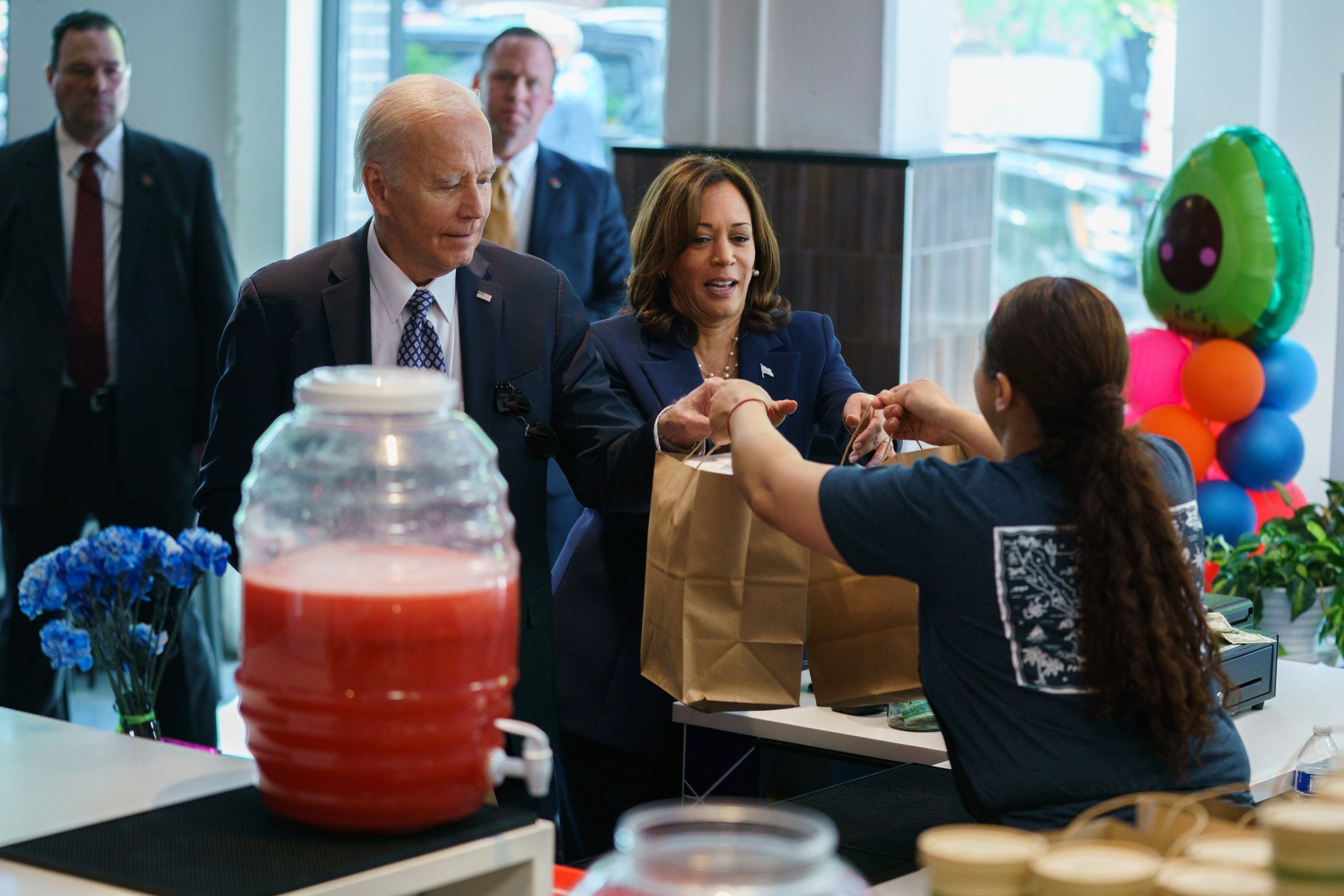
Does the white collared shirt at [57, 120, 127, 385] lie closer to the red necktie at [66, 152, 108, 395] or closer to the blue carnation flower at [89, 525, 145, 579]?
the red necktie at [66, 152, 108, 395]

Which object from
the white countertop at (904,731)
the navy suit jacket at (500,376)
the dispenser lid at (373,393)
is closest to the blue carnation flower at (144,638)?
the navy suit jacket at (500,376)

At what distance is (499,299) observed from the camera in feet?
7.51

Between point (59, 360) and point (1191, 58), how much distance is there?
3.41 metres

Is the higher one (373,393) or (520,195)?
(520,195)

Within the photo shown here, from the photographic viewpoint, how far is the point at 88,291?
14.3 ft

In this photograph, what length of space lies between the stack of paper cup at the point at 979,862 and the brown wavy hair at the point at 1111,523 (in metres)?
0.47

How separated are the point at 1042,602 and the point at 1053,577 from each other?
3 cm

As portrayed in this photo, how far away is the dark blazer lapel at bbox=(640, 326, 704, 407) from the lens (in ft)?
9.07

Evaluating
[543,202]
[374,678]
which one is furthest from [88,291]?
[374,678]

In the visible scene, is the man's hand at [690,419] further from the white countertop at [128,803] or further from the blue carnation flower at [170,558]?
the blue carnation flower at [170,558]

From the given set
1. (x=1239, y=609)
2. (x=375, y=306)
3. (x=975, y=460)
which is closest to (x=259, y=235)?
(x=375, y=306)

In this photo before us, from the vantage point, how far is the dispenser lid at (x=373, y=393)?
137 centimetres

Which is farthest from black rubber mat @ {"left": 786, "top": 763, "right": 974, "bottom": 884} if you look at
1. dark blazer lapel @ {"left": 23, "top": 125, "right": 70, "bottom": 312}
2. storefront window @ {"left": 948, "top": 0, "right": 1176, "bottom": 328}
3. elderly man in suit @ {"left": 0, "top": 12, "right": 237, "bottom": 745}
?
storefront window @ {"left": 948, "top": 0, "right": 1176, "bottom": 328}

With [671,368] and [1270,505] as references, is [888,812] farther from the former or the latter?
[1270,505]
